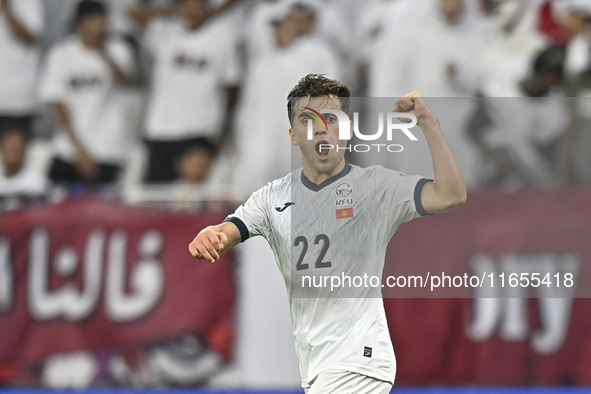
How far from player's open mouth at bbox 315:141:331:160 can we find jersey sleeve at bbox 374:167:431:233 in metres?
0.25

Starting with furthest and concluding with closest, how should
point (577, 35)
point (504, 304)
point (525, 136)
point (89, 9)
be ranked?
point (89, 9) → point (577, 35) → point (504, 304) → point (525, 136)

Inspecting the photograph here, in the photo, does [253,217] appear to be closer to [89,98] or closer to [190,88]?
[190,88]

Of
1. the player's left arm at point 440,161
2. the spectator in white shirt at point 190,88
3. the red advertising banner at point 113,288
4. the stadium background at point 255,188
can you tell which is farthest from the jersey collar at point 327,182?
the spectator in white shirt at point 190,88

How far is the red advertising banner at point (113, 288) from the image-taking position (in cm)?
760

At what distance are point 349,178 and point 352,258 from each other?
395 millimetres

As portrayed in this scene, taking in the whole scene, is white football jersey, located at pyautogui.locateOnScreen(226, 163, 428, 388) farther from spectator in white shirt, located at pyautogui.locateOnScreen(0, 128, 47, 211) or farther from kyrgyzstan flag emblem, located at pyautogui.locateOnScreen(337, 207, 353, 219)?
spectator in white shirt, located at pyautogui.locateOnScreen(0, 128, 47, 211)

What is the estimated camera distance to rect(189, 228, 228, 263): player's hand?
334cm

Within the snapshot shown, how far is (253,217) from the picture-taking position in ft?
12.6

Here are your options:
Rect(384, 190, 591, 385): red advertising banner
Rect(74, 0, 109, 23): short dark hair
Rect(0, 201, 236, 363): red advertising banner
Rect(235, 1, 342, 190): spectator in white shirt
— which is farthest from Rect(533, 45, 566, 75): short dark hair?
Rect(74, 0, 109, 23): short dark hair

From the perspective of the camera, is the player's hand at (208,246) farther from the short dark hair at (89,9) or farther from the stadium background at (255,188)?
the short dark hair at (89,9)

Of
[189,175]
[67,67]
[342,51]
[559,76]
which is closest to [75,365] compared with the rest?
[189,175]

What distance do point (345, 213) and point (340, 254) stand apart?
0.64 feet

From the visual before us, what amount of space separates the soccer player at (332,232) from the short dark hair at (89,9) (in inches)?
221

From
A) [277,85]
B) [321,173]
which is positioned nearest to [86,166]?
[277,85]
